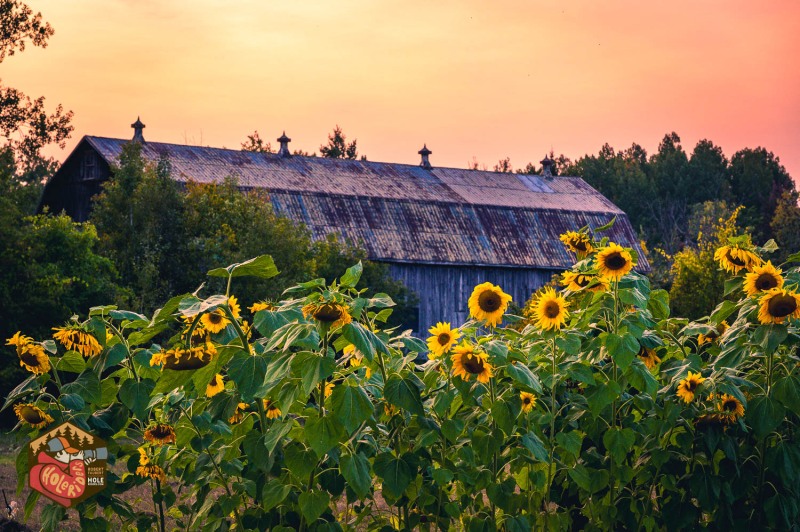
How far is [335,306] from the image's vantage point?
4496 millimetres

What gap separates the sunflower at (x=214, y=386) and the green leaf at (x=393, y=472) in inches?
30.7

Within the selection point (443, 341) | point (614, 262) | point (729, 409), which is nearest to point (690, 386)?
point (729, 409)

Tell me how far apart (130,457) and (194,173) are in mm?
30256

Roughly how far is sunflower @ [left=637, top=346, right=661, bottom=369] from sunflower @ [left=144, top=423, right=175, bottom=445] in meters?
2.37

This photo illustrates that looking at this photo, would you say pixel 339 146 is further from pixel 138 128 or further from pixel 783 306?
pixel 783 306

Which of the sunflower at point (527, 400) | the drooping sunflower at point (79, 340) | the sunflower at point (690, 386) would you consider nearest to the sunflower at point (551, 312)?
the sunflower at point (527, 400)

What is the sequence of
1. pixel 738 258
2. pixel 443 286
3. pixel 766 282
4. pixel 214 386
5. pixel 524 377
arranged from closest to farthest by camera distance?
1. pixel 524 377
2. pixel 214 386
3. pixel 766 282
4. pixel 738 258
5. pixel 443 286

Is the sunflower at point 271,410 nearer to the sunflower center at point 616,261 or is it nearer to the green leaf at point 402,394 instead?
the green leaf at point 402,394

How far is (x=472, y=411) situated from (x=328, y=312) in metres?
1.19

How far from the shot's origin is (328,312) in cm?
447

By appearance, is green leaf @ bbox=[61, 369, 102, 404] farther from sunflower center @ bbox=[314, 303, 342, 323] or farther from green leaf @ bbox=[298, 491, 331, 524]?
sunflower center @ bbox=[314, 303, 342, 323]

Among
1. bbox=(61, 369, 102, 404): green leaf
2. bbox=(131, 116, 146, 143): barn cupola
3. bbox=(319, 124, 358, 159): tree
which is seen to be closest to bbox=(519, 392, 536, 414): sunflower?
bbox=(61, 369, 102, 404): green leaf

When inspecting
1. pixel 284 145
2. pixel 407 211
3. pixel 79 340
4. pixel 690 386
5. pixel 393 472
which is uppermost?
pixel 284 145

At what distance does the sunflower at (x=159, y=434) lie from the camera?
5.38 metres
